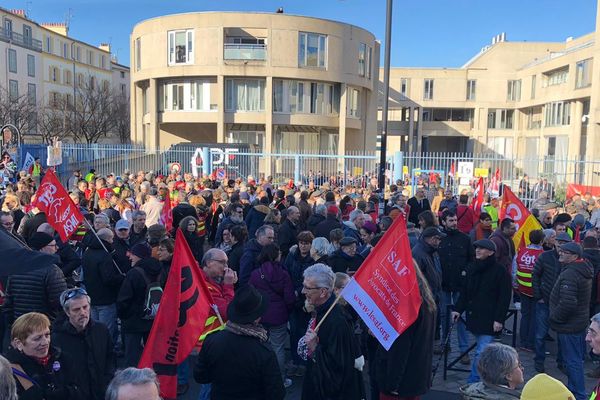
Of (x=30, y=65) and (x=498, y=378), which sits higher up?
(x=30, y=65)

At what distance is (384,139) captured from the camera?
11.3 metres

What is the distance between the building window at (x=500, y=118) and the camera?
181 feet

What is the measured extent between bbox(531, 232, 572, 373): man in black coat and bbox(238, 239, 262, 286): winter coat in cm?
352

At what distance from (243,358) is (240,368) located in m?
0.07

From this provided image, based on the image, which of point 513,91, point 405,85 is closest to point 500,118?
point 513,91

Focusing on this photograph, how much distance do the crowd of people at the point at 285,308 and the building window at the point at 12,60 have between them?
51.6m

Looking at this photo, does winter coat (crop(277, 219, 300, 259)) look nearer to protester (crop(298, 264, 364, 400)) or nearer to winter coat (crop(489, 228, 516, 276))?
winter coat (crop(489, 228, 516, 276))

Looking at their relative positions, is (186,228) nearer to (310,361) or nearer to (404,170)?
(310,361)

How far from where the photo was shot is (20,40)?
56531mm

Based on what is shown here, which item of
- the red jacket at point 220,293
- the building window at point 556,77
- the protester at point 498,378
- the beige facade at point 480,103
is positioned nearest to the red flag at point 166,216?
the red jacket at point 220,293

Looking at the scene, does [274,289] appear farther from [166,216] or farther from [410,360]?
[166,216]

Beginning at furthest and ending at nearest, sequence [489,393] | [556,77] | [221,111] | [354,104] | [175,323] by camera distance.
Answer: [556,77] → [354,104] → [221,111] → [175,323] → [489,393]

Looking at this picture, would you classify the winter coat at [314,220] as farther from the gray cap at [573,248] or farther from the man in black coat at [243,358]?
the man in black coat at [243,358]

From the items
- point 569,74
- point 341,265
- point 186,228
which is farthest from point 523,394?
point 569,74
